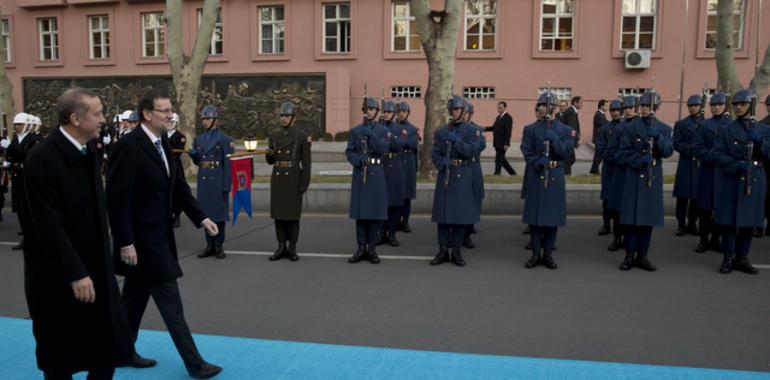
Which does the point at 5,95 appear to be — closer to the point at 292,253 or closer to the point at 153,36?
the point at 153,36

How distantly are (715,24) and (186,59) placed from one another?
18.4 meters

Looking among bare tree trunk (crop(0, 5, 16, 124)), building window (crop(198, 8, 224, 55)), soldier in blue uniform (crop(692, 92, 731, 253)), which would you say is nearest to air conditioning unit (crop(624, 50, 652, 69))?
soldier in blue uniform (crop(692, 92, 731, 253))

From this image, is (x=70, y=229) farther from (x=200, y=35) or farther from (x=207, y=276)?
(x=200, y=35)

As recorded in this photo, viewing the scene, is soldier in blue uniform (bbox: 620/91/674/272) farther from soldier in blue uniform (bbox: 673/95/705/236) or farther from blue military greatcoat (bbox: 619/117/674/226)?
soldier in blue uniform (bbox: 673/95/705/236)

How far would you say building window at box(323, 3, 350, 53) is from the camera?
26797 millimetres

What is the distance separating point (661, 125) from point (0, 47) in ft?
62.1

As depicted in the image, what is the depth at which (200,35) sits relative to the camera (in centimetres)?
1584

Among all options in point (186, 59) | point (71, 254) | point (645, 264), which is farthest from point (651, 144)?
point (186, 59)

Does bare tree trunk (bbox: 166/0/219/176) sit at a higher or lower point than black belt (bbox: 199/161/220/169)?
higher

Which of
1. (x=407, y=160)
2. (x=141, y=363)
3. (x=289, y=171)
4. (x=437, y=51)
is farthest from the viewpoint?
(x=437, y=51)

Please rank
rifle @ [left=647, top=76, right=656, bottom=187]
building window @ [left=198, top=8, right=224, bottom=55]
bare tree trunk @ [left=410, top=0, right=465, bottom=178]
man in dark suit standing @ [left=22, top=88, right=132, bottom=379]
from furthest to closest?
building window @ [left=198, top=8, right=224, bottom=55] < bare tree trunk @ [left=410, top=0, right=465, bottom=178] < rifle @ [left=647, top=76, right=656, bottom=187] < man in dark suit standing @ [left=22, top=88, right=132, bottom=379]

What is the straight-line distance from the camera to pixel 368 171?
28.4 feet

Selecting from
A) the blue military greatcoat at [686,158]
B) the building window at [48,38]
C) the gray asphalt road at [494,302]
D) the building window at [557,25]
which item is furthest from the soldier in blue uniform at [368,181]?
the building window at [48,38]

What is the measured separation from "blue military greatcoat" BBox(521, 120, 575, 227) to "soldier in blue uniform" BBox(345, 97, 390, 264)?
1.82 metres
